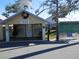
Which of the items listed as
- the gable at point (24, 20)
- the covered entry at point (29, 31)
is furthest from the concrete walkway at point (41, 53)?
the covered entry at point (29, 31)

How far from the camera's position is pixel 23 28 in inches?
1625

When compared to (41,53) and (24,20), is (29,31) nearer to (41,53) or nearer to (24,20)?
(24,20)

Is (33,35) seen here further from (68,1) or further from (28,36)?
(68,1)

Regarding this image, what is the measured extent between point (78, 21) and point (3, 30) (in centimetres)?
1956

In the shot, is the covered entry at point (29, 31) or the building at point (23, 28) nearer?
the building at point (23, 28)

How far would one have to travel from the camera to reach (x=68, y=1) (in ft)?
155

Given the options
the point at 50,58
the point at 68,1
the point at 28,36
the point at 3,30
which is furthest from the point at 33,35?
the point at 50,58

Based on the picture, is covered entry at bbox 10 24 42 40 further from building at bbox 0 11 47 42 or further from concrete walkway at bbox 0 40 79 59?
concrete walkway at bbox 0 40 79 59

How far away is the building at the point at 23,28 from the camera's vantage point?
1384 inches

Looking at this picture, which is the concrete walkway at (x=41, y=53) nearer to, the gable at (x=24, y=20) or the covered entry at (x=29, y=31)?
the gable at (x=24, y=20)

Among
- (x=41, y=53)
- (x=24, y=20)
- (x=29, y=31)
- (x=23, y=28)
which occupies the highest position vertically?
(x=24, y=20)

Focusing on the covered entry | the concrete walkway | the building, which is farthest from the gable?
the concrete walkway

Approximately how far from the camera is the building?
35156mm

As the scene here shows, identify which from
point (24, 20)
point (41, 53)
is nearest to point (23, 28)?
point (24, 20)
